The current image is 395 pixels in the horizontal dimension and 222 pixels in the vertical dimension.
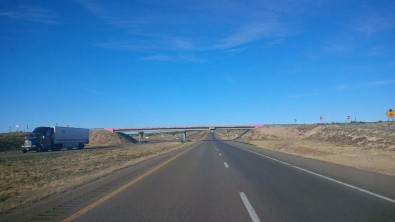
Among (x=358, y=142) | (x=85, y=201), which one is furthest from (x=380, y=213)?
(x=358, y=142)

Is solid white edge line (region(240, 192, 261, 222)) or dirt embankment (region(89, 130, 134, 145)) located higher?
dirt embankment (region(89, 130, 134, 145))

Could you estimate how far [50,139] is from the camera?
52.1 meters

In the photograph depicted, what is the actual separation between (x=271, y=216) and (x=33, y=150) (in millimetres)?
49214

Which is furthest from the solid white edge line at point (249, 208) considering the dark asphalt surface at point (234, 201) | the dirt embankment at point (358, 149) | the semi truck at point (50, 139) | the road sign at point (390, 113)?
the semi truck at point (50, 139)

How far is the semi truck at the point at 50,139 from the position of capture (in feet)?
163

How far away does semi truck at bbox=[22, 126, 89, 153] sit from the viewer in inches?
1956

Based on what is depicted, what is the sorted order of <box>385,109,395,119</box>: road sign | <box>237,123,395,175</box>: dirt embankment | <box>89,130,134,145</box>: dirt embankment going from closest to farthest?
<box>237,123,395,175</box>: dirt embankment < <box>385,109,395,119</box>: road sign < <box>89,130,134,145</box>: dirt embankment

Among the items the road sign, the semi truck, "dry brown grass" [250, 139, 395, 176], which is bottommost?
"dry brown grass" [250, 139, 395, 176]

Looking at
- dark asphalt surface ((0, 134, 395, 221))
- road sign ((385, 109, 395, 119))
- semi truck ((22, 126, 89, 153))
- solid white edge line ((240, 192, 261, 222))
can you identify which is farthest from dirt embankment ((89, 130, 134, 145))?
solid white edge line ((240, 192, 261, 222))

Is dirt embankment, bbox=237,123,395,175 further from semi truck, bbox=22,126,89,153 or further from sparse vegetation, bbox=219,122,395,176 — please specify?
semi truck, bbox=22,126,89,153

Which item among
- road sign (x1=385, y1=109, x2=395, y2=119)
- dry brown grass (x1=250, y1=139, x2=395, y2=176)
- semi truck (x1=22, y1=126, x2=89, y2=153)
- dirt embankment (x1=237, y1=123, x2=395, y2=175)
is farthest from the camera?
semi truck (x1=22, y1=126, x2=89, y2=153)

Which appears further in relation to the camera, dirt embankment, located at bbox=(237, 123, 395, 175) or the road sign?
the road sign

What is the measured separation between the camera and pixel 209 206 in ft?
30.7

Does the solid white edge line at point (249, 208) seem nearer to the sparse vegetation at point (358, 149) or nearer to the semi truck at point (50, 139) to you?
the sparse vegetation at point (358, 149)
